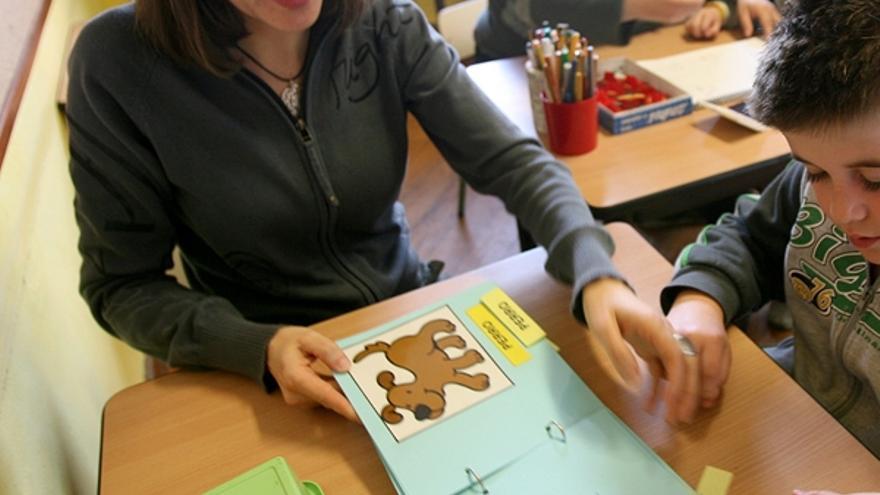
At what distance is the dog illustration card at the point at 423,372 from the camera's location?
73 centimetres

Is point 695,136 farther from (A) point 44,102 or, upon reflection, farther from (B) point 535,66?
(A) point 44,102

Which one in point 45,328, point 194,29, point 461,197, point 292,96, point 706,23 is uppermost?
point 194,29

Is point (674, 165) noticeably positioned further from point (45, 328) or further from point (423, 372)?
point (45, 328)

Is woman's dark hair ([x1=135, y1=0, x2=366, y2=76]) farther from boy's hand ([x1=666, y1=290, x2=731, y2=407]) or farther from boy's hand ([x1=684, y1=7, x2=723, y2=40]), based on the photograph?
boy's hand ([x1=684, y1=7, x2=723, y2=40])

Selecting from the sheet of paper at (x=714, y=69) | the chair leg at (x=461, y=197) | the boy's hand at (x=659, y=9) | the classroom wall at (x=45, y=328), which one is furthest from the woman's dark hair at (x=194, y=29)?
the chair leg at (x=461, y=197)

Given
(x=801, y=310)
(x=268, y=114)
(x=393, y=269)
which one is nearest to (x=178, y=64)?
(x=268, y=114)

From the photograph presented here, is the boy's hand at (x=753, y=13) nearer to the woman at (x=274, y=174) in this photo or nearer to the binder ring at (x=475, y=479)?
the woman at (x=274, y=174)

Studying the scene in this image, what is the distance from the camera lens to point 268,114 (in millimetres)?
931

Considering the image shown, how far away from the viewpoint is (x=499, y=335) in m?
0.81

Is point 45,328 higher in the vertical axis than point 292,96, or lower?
lower

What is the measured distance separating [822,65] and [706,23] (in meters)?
1.08

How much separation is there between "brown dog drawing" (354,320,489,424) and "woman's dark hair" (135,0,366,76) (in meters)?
0.43

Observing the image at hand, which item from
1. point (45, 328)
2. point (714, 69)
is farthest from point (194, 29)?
point (714, 69)

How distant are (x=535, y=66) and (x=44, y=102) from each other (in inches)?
37.7
